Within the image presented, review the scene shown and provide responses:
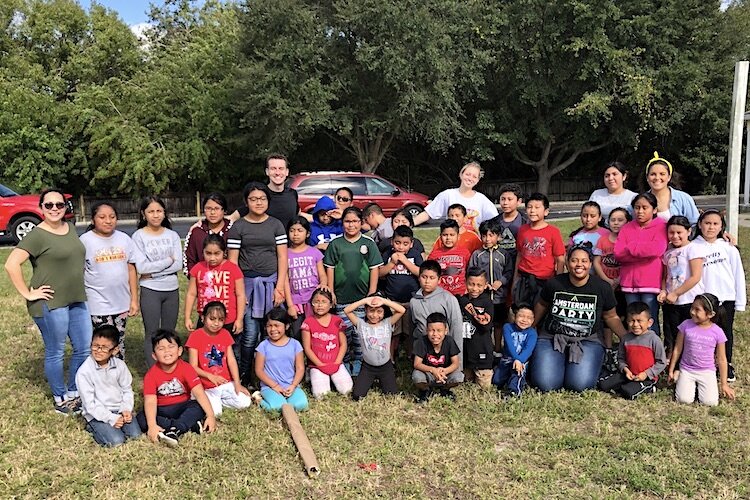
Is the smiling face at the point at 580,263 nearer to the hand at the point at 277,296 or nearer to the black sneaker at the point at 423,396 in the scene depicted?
the black sneaker at the point at 423,396

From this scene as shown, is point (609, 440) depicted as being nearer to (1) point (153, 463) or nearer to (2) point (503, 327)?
(2) point (503, 327)

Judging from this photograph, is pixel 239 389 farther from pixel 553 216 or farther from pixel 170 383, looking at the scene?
pixel 553 216

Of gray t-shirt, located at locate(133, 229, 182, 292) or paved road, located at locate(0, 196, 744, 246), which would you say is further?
paved road, located at locate(0, 196, 744, 246)

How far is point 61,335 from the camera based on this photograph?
439 centimetres

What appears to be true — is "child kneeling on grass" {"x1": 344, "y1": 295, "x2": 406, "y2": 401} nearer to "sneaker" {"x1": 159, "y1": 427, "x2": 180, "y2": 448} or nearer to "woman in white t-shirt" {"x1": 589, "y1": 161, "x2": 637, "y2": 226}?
"sneaker" {"x1": 159, "y1": 427, "x2": 180, "y2": 448}

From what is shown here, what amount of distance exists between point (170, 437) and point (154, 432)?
0.13 meters

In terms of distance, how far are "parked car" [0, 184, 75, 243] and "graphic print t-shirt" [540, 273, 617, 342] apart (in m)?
12.2

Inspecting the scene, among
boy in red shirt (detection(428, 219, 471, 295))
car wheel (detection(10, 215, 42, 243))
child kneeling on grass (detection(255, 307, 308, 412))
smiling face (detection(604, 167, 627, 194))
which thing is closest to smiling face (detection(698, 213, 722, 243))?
smiling face (detection(604, 167, 627, 194))

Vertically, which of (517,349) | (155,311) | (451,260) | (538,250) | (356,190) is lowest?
(517,349)

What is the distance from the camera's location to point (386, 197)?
50.9 feet

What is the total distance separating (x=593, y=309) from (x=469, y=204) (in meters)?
Answer: 1.45

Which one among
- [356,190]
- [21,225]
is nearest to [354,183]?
[356,190]

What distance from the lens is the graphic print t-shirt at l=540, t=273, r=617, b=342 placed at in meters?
4.84

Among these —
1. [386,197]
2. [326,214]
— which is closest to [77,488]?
[326,214]
